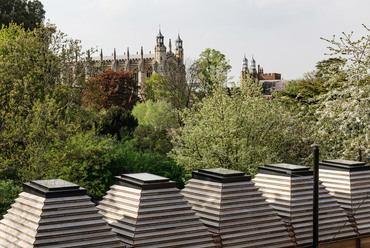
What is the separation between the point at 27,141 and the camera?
58.8ft

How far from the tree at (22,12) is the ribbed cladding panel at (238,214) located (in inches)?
1425

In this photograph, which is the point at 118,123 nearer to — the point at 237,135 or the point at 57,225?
the point at 237,135

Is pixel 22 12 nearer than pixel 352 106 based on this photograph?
No

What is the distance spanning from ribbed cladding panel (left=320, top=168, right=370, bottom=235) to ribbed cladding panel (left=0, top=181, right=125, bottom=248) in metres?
7.00

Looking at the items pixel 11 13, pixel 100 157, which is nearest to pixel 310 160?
pixel 100 157

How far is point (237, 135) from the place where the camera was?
20953 mm

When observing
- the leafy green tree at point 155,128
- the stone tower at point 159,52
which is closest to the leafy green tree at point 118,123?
the leafy green tree at point 155,128

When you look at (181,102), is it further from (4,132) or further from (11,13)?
(4,132)

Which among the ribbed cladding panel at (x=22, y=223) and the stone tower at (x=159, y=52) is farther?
the stone tower at (x=159, y=52)

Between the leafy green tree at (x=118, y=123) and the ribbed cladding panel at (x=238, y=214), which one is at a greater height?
the leafy green tree at (x=118, y=123)

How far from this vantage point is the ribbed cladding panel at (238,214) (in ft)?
33.3

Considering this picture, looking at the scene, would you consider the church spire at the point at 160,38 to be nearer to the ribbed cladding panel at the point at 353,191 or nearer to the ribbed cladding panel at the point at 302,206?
the ribbed cladding panel at the point at 353,191

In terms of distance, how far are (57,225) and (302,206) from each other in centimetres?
614

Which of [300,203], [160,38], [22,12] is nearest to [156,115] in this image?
[22,12]
